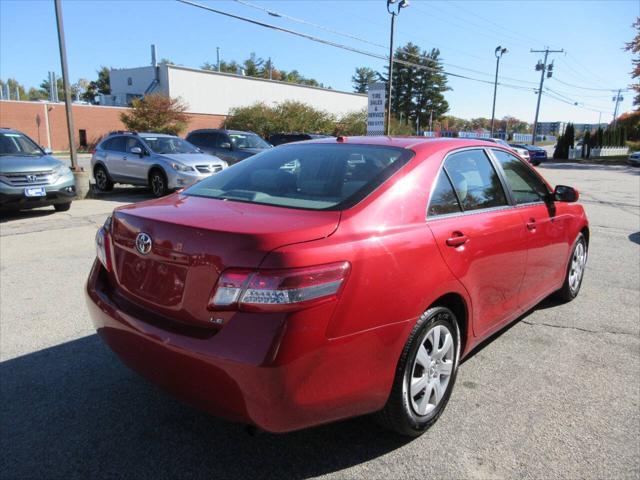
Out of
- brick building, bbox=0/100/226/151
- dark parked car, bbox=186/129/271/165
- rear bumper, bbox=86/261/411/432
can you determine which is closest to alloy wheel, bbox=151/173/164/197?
dark parked car, bbox=186/129/271/165

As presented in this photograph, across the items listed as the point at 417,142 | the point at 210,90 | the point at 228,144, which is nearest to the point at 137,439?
the point at 417,142

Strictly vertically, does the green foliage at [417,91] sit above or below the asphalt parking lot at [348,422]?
above

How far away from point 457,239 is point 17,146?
1000 centimetres

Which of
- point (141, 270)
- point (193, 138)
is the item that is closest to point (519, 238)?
point (141, 270)

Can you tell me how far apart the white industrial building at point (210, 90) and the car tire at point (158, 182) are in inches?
1429

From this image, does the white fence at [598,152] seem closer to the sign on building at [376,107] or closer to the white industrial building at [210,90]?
the white industrial building at [210,90]

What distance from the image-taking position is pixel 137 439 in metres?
2.70

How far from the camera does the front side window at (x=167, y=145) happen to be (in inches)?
513

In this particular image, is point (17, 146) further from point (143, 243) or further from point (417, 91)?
point (417, 91)

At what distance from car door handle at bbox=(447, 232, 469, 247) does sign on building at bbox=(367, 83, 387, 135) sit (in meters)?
16.1

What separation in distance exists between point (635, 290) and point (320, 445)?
454 centimetres

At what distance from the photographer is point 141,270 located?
247 cm

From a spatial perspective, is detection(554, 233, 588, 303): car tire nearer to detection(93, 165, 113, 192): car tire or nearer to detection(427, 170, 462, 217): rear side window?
detection(427, 170, 462, 217): rear side window

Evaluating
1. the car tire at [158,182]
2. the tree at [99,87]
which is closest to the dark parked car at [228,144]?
the car tire at [158,182]
